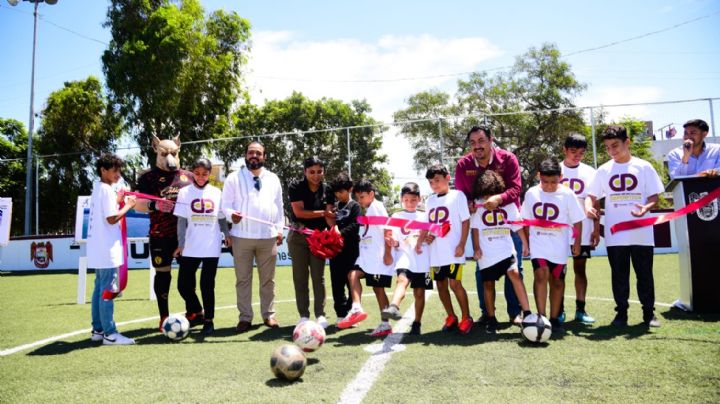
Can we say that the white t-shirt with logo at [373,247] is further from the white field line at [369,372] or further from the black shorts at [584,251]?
the black shorts at [584,251]

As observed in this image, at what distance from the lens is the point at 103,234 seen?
5641 millimetres

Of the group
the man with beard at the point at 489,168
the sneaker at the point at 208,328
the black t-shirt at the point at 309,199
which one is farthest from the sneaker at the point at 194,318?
the man with beard at the point at 489,168

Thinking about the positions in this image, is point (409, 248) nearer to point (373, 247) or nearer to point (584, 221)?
point (373, 247)

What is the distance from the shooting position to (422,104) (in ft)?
144

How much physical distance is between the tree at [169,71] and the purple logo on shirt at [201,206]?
18747mm

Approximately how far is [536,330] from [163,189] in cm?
490

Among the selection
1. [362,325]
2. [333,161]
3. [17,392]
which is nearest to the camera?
[17,392]

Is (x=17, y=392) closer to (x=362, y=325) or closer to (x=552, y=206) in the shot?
(x=362, y=325)

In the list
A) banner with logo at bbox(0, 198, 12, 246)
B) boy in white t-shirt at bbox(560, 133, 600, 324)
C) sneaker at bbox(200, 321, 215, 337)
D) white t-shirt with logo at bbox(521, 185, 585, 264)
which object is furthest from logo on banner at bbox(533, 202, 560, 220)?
banner with logo at bbox(0, 198, 12, 246)

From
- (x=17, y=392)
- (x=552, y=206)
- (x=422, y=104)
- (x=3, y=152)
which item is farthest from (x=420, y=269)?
(x=3, y=152)

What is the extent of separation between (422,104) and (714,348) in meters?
40.9

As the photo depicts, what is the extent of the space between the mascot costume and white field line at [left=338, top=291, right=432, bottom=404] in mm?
3046

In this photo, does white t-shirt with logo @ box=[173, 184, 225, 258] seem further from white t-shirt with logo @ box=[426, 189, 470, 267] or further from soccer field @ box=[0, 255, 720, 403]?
white t-shirt with logo @ box=[426, 189, 470, 267]

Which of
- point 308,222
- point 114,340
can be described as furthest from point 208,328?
point 308,222
